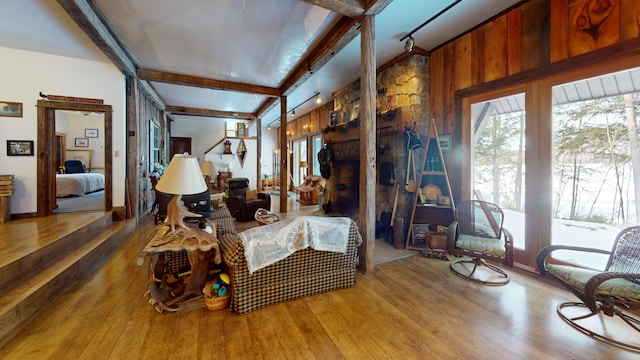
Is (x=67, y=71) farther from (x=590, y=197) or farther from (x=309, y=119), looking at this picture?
(x=590, y=197)

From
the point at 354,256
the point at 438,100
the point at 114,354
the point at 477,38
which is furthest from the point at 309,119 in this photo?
the point at 114,354

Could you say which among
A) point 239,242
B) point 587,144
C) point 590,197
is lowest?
point 239,242

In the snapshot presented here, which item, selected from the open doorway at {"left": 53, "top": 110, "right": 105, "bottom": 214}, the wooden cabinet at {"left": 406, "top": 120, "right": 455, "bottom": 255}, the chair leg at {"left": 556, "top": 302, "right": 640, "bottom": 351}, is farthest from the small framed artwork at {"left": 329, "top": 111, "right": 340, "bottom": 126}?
the open doorway at {"left": 53, "top": 110, "right": 105, "bottom": 214}

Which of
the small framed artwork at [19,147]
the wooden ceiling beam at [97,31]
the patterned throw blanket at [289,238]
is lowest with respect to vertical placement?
the patterned throw blanket at [289,238]

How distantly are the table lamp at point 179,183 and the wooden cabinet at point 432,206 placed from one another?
3003mm

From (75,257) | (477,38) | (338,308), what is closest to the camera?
(338,308)

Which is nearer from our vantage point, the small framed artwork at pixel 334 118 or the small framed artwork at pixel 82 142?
the small framed artwork at pixel 334 118

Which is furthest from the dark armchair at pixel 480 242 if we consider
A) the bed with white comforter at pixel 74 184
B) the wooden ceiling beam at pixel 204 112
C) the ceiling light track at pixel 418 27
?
the bed with white comforter at pixel 74 184

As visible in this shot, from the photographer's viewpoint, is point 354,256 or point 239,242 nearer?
point 239,242

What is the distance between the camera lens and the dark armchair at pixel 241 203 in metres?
5.29

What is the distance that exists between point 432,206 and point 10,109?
6938 millimetres

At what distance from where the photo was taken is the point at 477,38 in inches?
134

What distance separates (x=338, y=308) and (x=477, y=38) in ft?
13.0

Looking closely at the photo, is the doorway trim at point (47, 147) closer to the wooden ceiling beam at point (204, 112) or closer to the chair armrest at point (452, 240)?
the wooden ceiling beam at point (204, 112)
